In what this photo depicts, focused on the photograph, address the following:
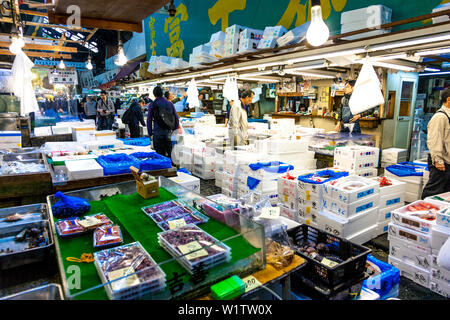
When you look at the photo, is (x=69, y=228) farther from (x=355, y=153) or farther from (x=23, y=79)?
(x=355, y=153)

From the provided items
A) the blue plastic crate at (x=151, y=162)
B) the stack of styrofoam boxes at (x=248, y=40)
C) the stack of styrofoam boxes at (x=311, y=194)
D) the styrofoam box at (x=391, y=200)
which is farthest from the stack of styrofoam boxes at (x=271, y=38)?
the styrofoam box at (x=391, y=200)

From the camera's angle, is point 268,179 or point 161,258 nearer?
point 161,258

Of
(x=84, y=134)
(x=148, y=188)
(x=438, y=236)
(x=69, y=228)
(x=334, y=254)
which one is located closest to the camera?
(x=69, y=228)

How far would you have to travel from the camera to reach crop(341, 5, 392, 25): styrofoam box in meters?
3.71

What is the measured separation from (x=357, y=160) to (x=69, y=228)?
4511 mm

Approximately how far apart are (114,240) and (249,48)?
4.67m

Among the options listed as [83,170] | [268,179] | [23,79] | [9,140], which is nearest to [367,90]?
[268,179]

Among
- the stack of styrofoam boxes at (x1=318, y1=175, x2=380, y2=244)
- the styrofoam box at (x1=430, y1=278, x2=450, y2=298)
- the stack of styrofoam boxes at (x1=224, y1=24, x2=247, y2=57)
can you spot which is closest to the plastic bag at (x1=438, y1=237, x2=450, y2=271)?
the styrofoam box at (x1=430, y1=278, x2=450, y2=298)

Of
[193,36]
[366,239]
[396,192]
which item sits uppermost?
[193,36]

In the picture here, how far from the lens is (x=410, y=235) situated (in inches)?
121

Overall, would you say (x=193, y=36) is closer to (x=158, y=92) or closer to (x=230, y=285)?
(x=158, y=92)

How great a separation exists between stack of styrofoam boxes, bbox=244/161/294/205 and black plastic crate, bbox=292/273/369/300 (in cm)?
265
